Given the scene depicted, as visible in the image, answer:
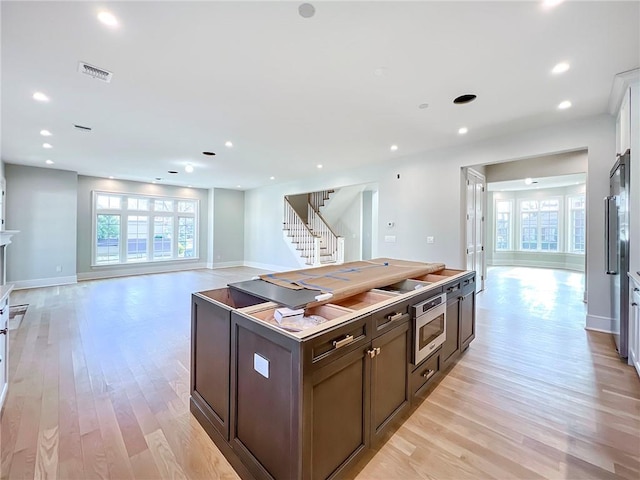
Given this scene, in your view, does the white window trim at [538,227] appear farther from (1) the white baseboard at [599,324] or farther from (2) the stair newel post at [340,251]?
(1) the white baseboard at [599,324]

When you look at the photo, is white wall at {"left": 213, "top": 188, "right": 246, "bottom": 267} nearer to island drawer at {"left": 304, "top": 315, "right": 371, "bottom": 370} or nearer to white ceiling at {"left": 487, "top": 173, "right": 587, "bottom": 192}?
white ceiling at {"left": 487, "top": 173, "right": 587, "bottom": 192}

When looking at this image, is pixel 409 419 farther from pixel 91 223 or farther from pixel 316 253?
pixel 91 223

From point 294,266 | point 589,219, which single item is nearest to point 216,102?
point 589,219

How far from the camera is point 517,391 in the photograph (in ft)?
7.91

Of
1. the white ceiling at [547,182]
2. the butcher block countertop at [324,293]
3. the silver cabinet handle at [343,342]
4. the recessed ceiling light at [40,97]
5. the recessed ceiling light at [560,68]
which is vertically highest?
the white ceiling at [547,182]

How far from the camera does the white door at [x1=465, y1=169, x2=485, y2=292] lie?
5.45m

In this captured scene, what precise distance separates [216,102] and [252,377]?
3.14 meters

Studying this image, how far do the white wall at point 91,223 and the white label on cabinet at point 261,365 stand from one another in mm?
8542

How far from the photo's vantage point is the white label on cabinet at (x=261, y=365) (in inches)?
55.0

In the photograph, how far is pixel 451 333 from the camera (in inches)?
105

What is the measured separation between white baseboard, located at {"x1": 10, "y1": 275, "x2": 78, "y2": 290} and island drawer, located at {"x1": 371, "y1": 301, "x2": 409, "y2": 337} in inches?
341

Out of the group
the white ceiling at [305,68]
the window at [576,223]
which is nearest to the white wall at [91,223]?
the white ceiling at [305,68]

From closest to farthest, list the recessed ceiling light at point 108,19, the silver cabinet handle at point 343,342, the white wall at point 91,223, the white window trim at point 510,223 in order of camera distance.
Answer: the silver cabinet handle at point 343,342, the recessed ceiling light at point 108,19, the white wall at point 91,223, the white window trim at point 510,223

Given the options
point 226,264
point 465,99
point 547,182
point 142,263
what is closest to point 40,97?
point 465,99
